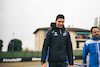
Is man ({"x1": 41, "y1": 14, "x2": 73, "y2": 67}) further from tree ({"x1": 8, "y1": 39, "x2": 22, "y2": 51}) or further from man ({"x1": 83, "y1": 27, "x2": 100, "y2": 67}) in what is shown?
tree ({"x1": 8, "y1": 39, "x2": 22, "y2": 51})

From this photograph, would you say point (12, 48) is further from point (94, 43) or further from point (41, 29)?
point (94, 43)

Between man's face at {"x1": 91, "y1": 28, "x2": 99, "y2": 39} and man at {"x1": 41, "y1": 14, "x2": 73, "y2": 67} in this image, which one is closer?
man at {"x1": 41, "y1": 14, "x2": 73, "y2": 67}

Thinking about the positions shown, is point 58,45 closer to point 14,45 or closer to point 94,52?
point 94,52

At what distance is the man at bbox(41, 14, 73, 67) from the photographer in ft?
10.4

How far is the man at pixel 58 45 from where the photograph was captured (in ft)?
10.4

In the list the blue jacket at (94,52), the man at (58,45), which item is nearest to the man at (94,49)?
the blue jacket at (94,52)

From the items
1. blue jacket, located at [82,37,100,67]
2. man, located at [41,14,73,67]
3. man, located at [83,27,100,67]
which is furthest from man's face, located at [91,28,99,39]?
man, located at [41,14,73,67]

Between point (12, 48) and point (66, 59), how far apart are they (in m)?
58.1

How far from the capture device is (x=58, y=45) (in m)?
3.16

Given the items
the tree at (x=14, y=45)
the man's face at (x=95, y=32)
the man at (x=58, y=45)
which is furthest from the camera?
the tree at (x=14, y=45)

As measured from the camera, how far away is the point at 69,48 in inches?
131

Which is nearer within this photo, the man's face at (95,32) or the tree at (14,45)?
the man's face at (95,32)

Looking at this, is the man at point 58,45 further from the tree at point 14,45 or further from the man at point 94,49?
the tree at point 14,45

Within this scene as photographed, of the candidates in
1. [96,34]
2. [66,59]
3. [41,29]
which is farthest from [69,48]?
[41,29]
